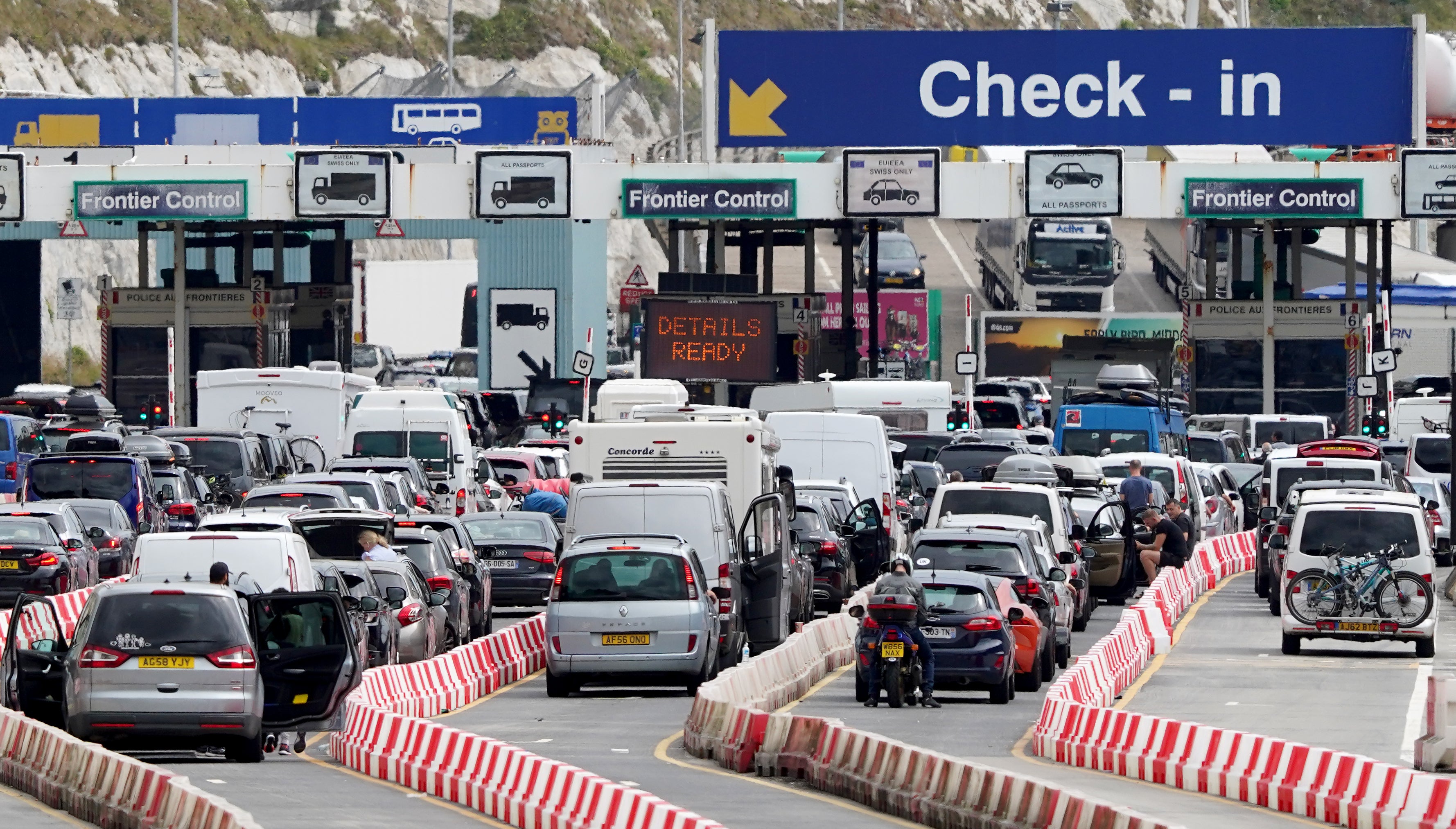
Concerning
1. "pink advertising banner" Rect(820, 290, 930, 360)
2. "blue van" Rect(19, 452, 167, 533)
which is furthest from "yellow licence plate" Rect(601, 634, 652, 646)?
"pink advertising banner" Rect(820, 290, 930, 360)

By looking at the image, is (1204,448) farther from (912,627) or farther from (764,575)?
(912,627)

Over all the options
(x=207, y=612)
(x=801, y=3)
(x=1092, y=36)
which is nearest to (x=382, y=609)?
(x=207, y=612)

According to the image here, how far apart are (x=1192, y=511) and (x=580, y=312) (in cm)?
3952

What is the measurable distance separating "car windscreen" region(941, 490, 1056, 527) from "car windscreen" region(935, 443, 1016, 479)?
9929mm

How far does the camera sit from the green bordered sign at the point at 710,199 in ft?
171

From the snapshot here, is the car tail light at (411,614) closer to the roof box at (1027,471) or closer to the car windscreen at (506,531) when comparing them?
the car windscreen at (506,531)

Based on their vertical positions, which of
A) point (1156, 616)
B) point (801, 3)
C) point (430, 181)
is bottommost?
point (1156, 616)

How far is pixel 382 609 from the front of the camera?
22.9 metres

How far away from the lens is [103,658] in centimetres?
1781

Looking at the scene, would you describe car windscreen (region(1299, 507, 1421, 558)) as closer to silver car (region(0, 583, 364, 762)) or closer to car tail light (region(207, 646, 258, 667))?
silver car (region(0, 583, 364, 762))

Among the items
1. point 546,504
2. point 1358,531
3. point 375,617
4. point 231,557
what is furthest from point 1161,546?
point 231,557

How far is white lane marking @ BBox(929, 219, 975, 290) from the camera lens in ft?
314

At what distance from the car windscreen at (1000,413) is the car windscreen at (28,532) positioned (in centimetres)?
3029

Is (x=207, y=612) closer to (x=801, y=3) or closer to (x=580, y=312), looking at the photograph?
(x=580, y=312)
